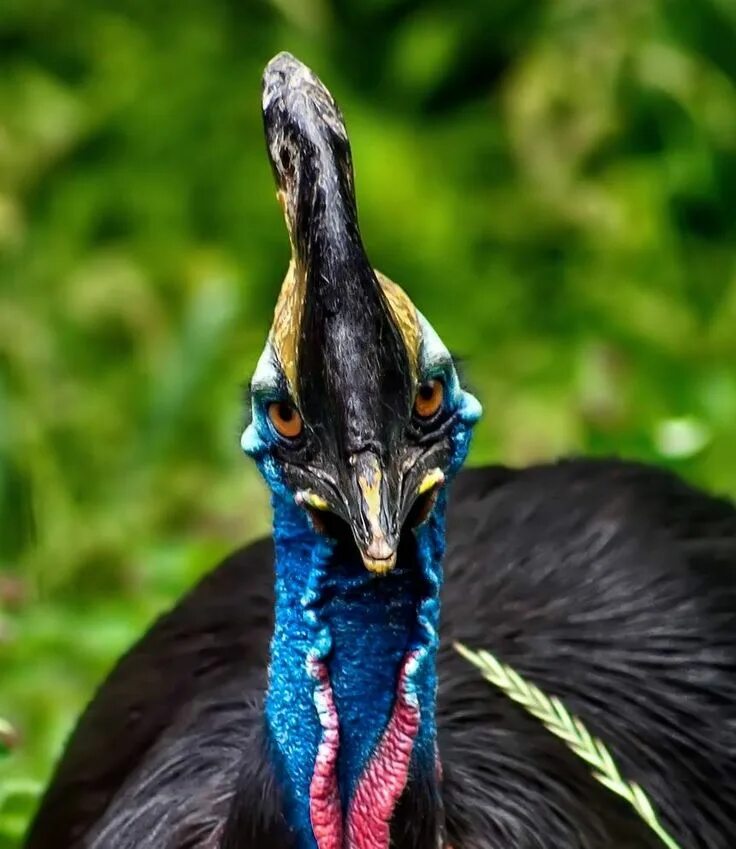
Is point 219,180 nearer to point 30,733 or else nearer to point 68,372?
point 68,372

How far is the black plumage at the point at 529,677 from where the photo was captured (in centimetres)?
220

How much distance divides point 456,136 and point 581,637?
3.09 meters

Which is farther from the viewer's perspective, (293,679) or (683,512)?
(683,512)

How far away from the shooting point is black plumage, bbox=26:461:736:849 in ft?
7.23

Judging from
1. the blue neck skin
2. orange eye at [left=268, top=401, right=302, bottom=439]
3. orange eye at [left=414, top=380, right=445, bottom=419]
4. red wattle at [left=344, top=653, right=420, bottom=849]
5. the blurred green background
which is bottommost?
red wattle at [left=344, top=653, right=420, bottom=849]

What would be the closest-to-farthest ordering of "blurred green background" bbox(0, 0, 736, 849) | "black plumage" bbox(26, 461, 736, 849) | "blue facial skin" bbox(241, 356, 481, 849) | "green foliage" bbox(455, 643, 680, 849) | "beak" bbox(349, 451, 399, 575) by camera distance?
1. "beak" bbox(349, 451, 399, 575)
2. "blue facial skin" bbox(241, 356, 481, 849)
3. "green foliage" bbox(455, 643, 680, 849)
4. "black plumage" bbox(26, 461, 736, 849)
5. "blurred green background" bbox(0, 0, 736, 849)

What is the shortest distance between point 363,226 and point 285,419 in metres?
3.36

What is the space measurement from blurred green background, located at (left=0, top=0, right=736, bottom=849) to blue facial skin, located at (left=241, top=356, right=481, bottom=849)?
6.73 feet

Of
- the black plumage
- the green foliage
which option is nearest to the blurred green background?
the black plumage

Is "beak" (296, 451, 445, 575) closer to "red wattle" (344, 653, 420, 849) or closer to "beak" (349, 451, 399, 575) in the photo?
"beak" (349, 451, 399, 575)

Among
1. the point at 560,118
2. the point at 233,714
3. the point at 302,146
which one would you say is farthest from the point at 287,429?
the point at 560,118

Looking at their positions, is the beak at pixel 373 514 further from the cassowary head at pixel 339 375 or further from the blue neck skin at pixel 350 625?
the blue neck skin at pixel 350 625

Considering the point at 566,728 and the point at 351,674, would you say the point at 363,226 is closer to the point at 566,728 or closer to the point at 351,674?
the point at 566,728

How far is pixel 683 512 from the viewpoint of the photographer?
2701 millimetres
